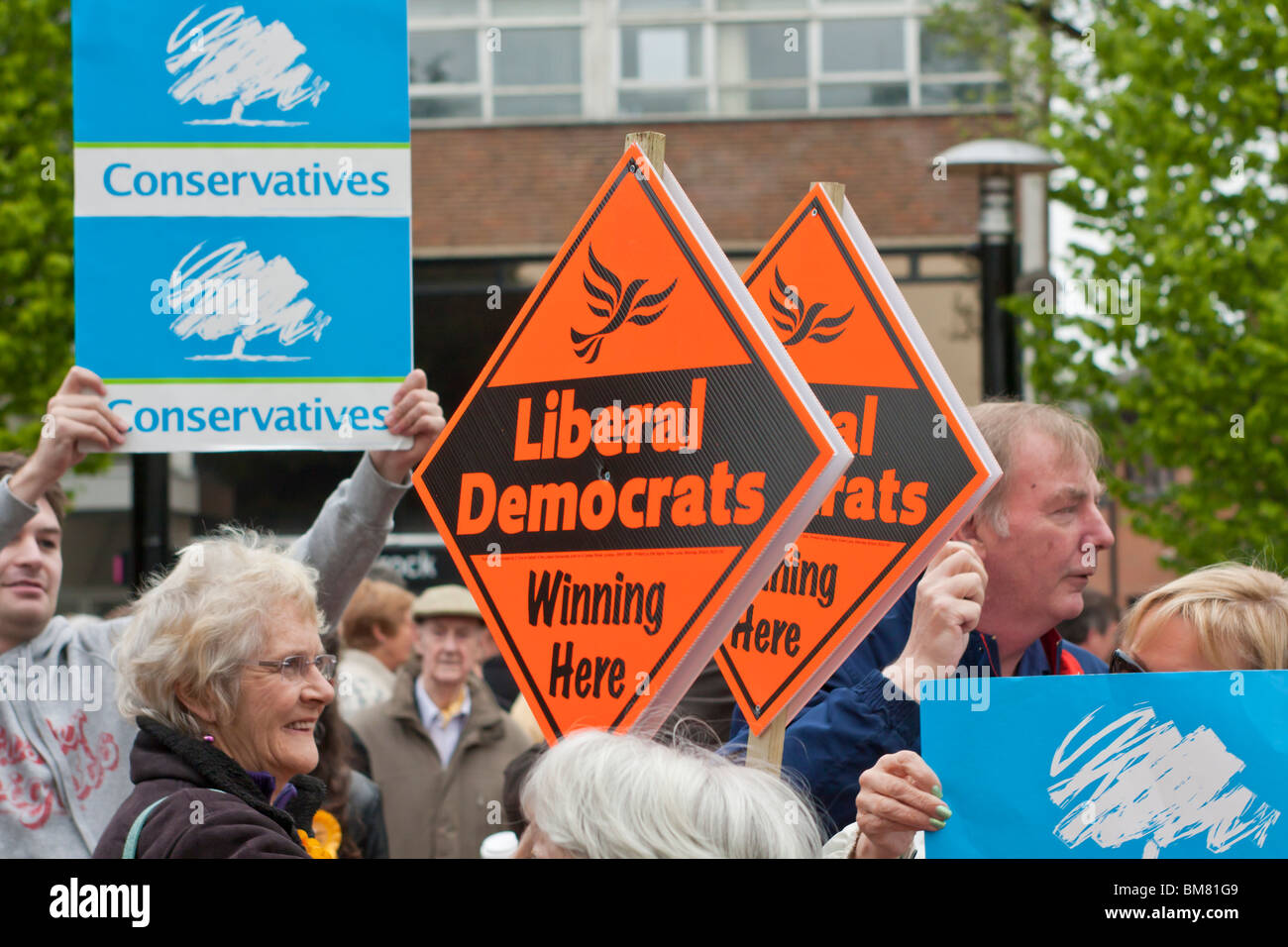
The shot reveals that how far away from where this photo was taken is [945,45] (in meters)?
14.8

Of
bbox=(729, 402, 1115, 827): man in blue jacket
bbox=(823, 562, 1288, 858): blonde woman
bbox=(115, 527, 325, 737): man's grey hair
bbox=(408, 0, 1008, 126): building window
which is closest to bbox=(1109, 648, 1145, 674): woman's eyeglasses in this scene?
bbox=(823, 562, 1288, 858): blonde woman

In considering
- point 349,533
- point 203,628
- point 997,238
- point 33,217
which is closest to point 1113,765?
point 203,628

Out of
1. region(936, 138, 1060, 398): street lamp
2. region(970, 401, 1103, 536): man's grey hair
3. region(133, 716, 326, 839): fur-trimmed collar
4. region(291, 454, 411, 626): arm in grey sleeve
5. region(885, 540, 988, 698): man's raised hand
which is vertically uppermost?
region(936, 138, 1060, 398): street lamp

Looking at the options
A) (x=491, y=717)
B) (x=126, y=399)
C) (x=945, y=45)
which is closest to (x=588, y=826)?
(x=126, y=399)

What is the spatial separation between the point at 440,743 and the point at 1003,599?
302 cm

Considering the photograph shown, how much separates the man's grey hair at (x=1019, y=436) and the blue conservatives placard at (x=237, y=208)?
1081 mm

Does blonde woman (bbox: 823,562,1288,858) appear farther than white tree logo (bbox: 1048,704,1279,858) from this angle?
Yes

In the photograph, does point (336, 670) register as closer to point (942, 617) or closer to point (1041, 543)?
point (942, 617)

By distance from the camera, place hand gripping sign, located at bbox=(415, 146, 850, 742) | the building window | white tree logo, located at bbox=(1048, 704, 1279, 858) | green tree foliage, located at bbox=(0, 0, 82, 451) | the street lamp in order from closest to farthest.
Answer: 1. white tree logo, located at bbox=(1048, 704, 1279, 858)
2. hand gripping sign, located at bbox=(415, 146, 850, 742)
3. the street lamp
4. green tree foliage, located at bbox=(0, 0, 82, 451)
5. the building window

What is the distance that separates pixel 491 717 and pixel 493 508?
3.03 metres

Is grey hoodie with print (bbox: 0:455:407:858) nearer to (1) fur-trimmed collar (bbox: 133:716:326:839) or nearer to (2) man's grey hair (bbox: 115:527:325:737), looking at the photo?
(2) man's grey hair (bbox: 115:527:325:737)

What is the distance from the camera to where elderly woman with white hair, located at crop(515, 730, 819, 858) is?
1.79 meters

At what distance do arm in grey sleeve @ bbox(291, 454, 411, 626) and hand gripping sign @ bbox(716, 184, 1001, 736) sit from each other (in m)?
0.80
